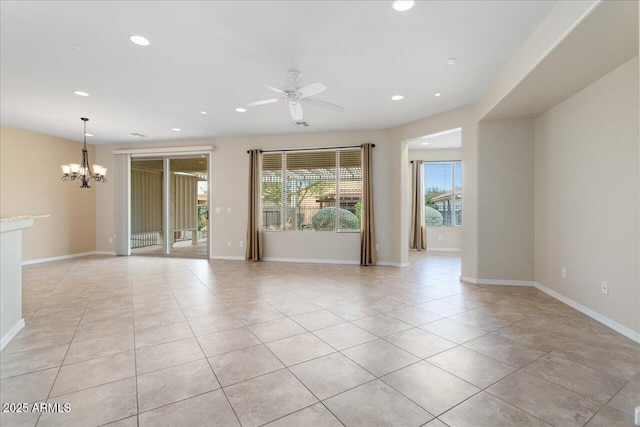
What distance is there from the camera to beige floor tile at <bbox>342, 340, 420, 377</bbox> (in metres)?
2.29

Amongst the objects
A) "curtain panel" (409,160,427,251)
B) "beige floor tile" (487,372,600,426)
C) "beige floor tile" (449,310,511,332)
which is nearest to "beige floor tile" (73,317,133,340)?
"beige floor tile" (487,372,600,426)

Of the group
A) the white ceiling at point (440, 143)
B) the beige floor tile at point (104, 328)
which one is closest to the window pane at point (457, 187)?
the white ceiling at point (440, 143)

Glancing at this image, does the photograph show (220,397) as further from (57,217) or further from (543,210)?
(57,217)

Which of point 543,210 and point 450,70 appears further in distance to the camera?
point 543,210

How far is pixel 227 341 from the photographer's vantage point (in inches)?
108

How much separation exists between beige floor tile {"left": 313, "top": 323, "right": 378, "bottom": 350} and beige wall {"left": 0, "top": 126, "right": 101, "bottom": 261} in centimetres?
726

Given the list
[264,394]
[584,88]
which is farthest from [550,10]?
[264,394]

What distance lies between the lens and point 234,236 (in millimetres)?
7242

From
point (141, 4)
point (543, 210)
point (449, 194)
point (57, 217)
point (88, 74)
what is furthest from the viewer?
point (449, 194)

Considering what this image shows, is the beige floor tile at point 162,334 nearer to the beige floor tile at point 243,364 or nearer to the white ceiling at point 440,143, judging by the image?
the beige floor tile at point 243,364

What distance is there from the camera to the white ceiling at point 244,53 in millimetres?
2592

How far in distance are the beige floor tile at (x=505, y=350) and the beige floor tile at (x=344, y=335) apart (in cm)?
90

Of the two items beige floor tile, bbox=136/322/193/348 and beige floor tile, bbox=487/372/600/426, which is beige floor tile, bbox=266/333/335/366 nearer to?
beige floor tile, bbox=136/322/193/348

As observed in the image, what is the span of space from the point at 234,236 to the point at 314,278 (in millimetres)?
2837
